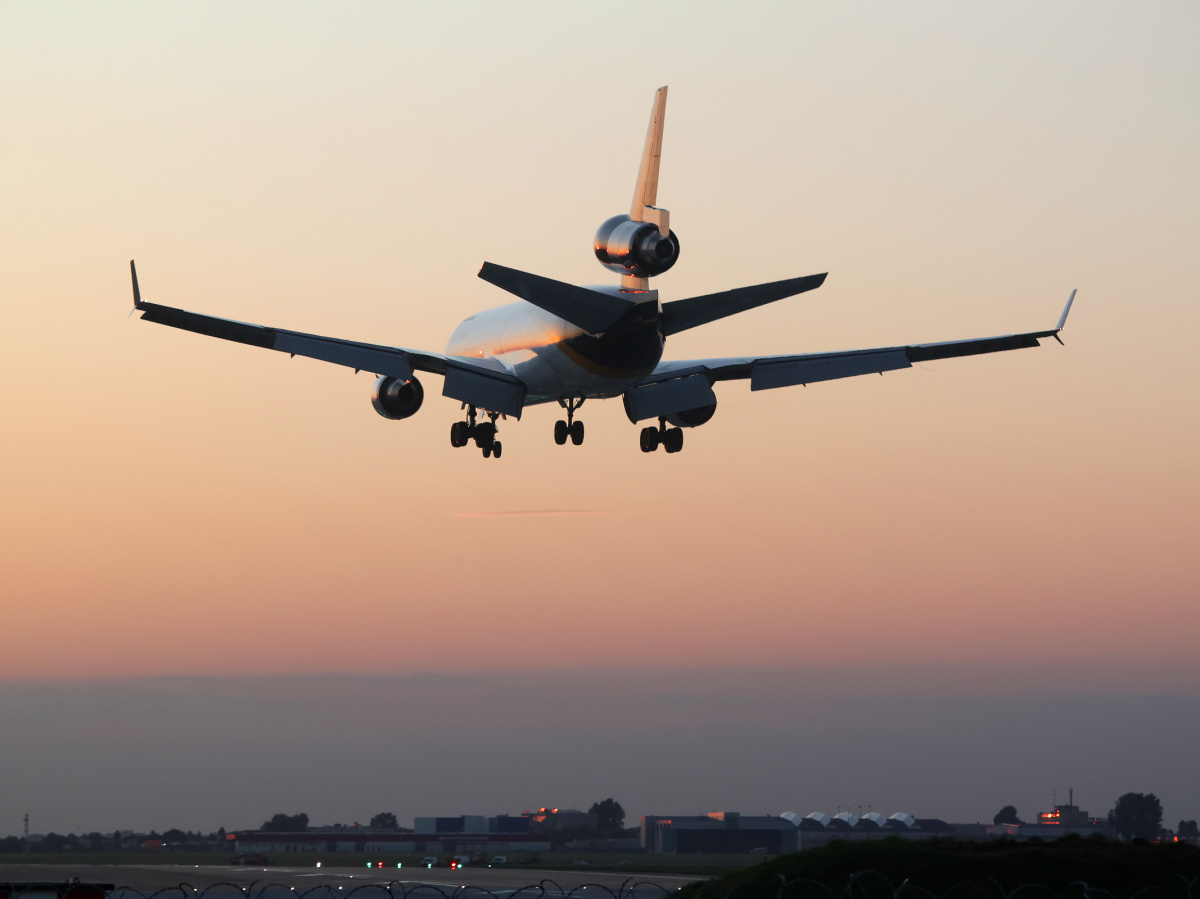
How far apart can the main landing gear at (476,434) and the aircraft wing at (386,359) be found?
2.45 m

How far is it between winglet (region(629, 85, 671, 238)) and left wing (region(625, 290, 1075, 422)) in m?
5.95

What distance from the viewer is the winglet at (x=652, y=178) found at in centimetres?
4878

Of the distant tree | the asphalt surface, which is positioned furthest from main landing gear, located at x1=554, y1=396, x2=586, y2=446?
the distant tree

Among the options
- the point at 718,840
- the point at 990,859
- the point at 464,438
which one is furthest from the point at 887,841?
the point at 718,840

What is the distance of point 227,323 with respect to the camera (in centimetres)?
4672

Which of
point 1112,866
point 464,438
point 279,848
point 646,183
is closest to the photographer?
point 1112,866

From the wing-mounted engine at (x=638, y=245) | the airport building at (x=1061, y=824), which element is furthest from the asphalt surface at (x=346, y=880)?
the airport building at (x=1061, y=824)

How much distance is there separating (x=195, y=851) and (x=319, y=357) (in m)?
160

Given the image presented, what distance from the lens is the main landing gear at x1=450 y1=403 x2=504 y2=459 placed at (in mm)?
55344

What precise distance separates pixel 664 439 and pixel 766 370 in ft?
16.6

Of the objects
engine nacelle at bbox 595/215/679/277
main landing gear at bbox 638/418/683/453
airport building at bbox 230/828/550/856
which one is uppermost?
engine nacelle at bbox 595/215/679/277

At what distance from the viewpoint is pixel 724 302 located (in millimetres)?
45250

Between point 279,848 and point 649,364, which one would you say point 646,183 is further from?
point 279,848

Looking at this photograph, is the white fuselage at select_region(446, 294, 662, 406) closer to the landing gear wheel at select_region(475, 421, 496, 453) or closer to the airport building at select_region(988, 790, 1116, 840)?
the landing gear wheel at select_region(475, 421, 496, 453)
